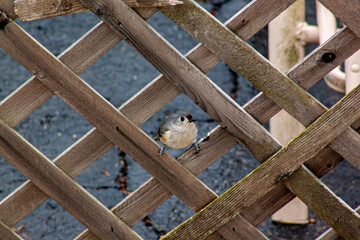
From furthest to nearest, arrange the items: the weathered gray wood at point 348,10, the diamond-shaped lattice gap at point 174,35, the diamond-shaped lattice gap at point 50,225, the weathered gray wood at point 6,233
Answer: the diamond-shaped lattice gap at point 174,35, the diamond-shaped lattice gap at point 50,225, the weathered gray wood at point 6,233, the weathered gray wood at point 348,10

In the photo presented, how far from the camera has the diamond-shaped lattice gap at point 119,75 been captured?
3662 millimetres

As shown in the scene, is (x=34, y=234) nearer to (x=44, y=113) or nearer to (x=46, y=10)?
(x=44, y=113)

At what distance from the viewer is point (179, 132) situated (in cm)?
194

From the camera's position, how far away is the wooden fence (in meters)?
1.78

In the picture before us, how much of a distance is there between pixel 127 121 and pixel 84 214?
17.8 inches

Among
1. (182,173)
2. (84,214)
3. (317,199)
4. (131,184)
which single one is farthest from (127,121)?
(131,184)

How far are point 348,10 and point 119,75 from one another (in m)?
2.26

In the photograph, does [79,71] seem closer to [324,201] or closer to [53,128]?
[324,201]

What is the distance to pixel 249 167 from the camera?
338cm

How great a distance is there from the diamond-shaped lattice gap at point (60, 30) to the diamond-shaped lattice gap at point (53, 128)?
0.56 metres

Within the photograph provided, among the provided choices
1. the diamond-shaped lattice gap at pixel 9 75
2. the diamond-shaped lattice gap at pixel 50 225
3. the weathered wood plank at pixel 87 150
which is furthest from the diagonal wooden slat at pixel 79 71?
the diamond-shaped lattice gap at pixel 9 75

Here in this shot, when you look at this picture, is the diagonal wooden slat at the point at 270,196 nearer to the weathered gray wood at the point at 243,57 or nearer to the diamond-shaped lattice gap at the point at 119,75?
the weathered gray wood at the point at 243,57

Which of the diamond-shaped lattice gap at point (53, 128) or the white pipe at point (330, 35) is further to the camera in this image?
the diamond-shaped lattice gap at point (53, 128)

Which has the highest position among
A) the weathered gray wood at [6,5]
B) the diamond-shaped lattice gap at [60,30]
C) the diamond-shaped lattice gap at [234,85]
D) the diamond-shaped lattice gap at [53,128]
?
the diamond-shaped lattice gap at [60,30]
